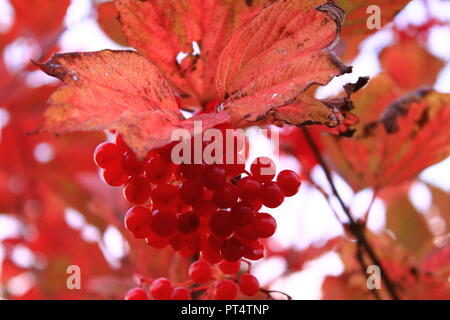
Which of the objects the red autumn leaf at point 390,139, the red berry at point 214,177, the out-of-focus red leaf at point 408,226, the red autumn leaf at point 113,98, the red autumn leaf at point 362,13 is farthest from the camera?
the out-of-focus red leaf at point 408,226

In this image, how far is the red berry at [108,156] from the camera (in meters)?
0.78

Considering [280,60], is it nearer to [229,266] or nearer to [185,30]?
[185,30]

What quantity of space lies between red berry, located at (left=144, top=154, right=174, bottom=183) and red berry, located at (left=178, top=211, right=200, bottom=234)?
0.07 meters

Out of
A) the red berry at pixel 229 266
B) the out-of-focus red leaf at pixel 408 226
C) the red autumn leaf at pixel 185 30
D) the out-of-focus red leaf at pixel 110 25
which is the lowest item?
the red berry at pixel 229 266

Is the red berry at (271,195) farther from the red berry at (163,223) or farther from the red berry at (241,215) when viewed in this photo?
the red berry at (163,223)

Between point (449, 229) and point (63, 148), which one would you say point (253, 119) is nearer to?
point (449, 229)

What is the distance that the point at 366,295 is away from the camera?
138cm

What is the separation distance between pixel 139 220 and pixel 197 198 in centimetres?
11

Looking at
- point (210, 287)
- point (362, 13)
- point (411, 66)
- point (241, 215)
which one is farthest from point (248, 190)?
point (411, 66)

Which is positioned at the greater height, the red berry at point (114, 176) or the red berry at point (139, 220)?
the red berry at point (114, 176)

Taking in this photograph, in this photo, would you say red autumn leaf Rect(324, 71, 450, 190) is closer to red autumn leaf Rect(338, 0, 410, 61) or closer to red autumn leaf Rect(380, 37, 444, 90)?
red autumn leaf Rect(338, 0, 410, 61)

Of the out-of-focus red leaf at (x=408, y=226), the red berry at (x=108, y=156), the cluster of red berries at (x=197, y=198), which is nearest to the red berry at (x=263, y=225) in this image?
the cluster of red berries at (x=197, y=198)

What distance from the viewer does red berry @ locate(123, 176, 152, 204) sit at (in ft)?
2.62

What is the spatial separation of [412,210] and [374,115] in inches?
27.4
